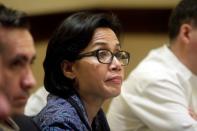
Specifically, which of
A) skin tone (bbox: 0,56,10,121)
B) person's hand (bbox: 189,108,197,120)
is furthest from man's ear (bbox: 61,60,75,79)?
skin tone (bbox: 0,56,10,121)

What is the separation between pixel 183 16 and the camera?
2.25 meters

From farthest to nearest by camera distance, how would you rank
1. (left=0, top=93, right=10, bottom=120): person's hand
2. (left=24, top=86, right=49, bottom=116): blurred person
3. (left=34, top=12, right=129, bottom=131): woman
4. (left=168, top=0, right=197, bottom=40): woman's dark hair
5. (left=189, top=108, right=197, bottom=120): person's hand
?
(left=24, top=86, right=49, bottom=116): blurred person < (left=168, top=0, right=197, bottom=40): woman's dark hair < (left=189, top=108, right=197, bottom=120): person's hand < (left=34, top=12, right=129, bottom=131): woman < (left=0, top=93, right=10, bottom=120): person's hand

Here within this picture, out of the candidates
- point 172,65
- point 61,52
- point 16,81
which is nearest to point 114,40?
point 61,52

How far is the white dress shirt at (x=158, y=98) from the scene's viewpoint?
208cm

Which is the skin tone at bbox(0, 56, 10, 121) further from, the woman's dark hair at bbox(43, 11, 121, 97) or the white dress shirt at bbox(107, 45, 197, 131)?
the white dress shirt at bbox(107, 45, 197, 131)

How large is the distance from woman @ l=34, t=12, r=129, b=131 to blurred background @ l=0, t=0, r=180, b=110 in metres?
1.76

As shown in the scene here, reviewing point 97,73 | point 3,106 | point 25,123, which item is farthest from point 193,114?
point 3,106

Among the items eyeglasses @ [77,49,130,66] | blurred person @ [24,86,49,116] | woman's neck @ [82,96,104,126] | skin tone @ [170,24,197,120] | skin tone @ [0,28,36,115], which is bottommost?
blurred person @ [24,86,49,116]

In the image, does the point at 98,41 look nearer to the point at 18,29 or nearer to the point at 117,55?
the point at 117,55

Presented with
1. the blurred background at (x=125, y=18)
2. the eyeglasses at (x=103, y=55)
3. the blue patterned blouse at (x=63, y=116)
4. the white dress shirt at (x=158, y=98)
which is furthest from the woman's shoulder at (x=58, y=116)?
the blurred background at (x=125, y=18)

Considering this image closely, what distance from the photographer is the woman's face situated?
1753 mm

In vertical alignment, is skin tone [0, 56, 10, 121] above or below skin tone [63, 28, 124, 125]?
above

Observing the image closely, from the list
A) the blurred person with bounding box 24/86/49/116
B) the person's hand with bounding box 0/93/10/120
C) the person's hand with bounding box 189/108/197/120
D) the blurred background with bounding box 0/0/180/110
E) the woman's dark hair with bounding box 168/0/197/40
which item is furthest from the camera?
the blurred background with bounding box 0/0/180/110

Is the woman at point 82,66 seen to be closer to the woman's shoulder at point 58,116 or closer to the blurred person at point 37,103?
the woman's shoulder at point 58,116
